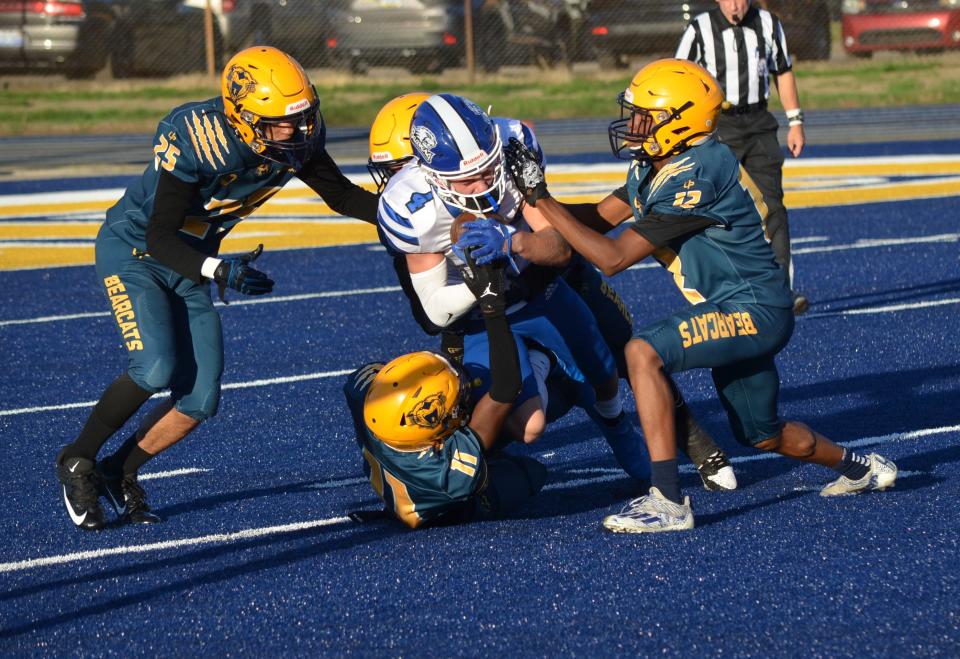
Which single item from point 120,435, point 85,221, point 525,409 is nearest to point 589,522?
point 525,409

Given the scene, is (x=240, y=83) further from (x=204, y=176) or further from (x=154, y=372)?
(x=154, y=372)

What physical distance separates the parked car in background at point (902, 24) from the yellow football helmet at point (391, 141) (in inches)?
734

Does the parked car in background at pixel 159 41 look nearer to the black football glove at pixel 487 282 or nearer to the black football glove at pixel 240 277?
the black football glove at pixel 240 277

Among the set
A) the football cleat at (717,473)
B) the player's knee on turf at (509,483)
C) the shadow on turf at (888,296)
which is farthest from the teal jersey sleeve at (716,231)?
the shadow on turf at (888,296)

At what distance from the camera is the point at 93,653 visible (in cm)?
427

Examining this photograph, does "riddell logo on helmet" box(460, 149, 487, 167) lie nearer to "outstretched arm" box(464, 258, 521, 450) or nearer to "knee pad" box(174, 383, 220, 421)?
"outstretched arm" box(464, 258, 521, 450)

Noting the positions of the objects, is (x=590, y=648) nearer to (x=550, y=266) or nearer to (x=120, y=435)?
(x=550, y=266)

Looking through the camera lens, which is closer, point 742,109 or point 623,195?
point 623,195

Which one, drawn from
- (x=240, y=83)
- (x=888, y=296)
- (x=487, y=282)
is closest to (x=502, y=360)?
(x=487, y=282)

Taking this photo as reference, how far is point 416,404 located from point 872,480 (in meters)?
1.58

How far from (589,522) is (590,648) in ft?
4.00

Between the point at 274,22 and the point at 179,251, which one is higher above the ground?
the point at 179,251

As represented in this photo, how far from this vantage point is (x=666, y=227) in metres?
5.20

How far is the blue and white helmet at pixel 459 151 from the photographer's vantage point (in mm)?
5168
